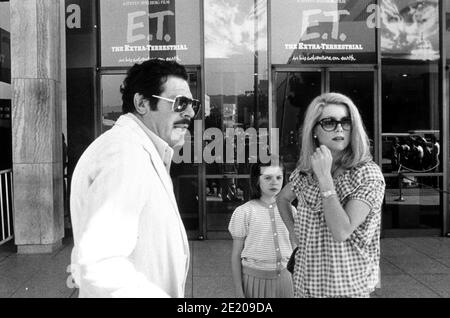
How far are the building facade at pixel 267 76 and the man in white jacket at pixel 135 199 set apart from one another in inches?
250

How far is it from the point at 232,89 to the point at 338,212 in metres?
6.43

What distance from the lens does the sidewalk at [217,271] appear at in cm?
549

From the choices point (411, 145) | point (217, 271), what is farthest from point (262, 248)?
point (411, 145)

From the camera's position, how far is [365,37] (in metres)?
8.52

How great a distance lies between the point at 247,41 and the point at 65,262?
14.7 ft

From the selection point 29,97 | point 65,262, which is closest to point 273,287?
point 65,262

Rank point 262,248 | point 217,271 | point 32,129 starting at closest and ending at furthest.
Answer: point 262,248 → point 217,271 → point 32,129

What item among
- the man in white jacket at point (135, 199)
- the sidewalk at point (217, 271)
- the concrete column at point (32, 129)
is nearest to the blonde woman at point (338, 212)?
the man in white jacket at point (135, 199)

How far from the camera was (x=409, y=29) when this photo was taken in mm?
8633

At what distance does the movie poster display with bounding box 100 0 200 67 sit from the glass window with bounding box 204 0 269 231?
10.6 inches

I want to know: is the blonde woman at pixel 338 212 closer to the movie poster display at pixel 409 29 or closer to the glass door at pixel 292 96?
the glass door at pixel 292 96

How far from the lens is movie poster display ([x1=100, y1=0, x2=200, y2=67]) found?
841cm

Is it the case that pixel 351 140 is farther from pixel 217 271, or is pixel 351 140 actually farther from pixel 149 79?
Answer: pixel 217 271

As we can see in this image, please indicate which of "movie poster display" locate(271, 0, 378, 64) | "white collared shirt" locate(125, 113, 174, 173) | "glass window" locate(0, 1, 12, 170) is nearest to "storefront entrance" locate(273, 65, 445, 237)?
"movie poster display" locate(271, 0, 378, 64)
